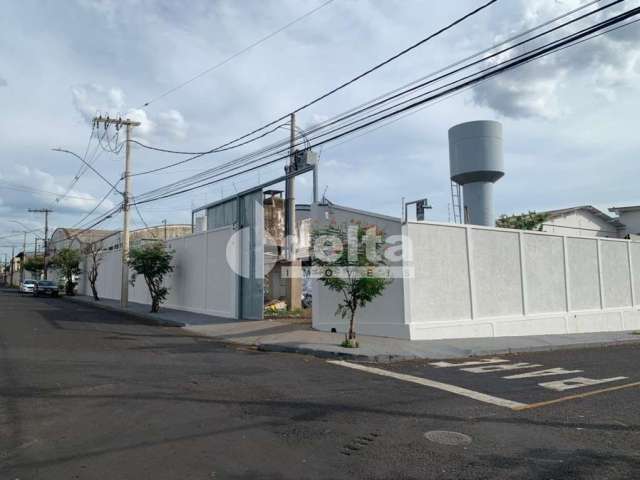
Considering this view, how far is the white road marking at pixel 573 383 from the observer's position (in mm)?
9031

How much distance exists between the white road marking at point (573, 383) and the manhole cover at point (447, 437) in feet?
11.9

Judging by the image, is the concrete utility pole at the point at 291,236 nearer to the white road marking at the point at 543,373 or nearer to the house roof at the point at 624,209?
the white road marking at the point at 543,373

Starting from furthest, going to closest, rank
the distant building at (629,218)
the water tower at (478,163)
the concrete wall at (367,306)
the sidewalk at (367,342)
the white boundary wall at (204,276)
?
the distant building at (629,218), the white boundary wall at (204,276), the water tower at (478,163), the concrete wall at (367,306), the sidewalk at (367,342)

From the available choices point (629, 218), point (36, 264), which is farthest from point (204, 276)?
point (36, 264)

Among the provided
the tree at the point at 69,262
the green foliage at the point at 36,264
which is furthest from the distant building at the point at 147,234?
the green foliage at the point at 36,264

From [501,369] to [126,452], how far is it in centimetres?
815

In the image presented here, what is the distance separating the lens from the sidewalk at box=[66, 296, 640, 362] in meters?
12.6

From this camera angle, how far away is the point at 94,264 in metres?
39.0

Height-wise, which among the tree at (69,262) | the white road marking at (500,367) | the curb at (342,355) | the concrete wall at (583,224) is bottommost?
the white road marking at (500,367)

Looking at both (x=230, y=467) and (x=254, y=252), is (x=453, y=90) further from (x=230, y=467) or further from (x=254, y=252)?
(x=254, y=252)

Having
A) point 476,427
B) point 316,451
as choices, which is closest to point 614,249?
point 476,427

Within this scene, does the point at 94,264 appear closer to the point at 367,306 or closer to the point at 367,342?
the point at 367,306

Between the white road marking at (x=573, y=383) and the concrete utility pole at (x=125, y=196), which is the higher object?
the concrete utility pole at (x=125, y=196)

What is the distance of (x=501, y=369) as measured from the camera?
36.1 feet
